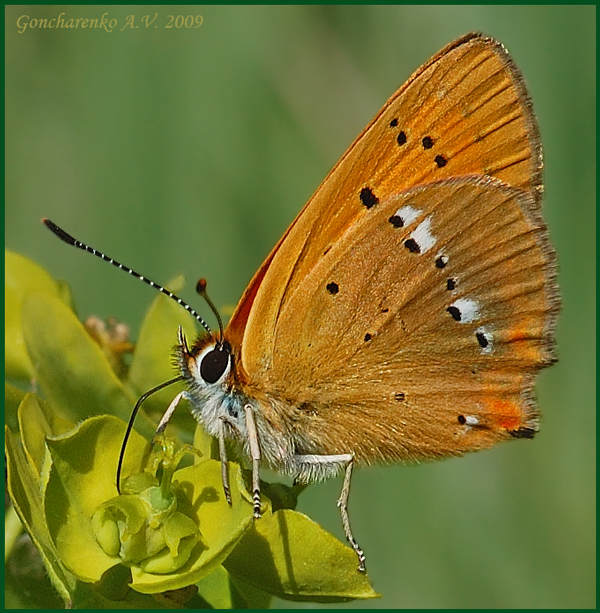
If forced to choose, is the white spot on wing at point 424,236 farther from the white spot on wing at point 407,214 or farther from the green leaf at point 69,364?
the green leaf at point 69,364

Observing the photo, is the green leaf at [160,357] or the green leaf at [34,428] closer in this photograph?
the green leaf at [34,428]

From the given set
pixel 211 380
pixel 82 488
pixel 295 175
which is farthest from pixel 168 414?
pixel 295 175

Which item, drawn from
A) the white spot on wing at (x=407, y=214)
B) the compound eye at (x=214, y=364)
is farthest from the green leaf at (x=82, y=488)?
the white spot on wing at (x=407, y=214)

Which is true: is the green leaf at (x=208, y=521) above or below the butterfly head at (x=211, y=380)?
below

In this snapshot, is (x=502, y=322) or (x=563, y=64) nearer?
(x=502, y=322)

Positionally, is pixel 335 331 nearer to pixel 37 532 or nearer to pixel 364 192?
pixel 364 192

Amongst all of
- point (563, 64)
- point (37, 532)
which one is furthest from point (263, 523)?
point (563, 64)

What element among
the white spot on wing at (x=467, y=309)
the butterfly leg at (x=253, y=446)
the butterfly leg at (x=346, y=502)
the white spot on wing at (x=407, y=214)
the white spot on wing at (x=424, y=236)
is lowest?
the butterfly leg at (x=346, y=502)
